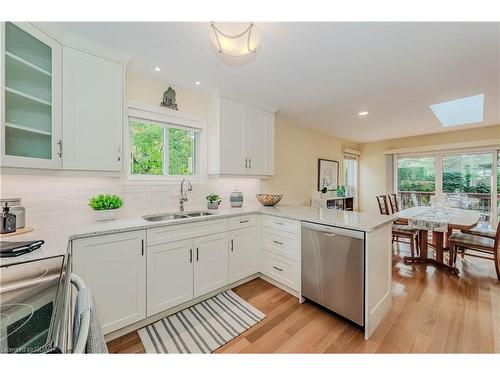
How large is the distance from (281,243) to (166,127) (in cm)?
198

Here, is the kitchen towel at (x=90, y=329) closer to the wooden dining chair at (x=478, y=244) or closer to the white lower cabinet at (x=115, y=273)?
the white lower cabinet at (x=115, y=273)

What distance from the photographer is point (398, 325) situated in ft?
5.81

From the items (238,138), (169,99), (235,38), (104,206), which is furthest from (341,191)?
(104,206)

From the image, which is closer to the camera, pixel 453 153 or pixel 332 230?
pixel 332 230

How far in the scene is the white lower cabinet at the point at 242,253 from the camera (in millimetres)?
2312

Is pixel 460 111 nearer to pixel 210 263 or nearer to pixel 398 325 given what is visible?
pixel 398 325

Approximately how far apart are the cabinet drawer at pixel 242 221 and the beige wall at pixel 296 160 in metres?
0.93

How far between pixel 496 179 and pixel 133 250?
610cm

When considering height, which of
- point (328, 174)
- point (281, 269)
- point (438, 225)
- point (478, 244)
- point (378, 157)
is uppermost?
point (378, 157)

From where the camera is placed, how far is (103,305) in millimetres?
1538

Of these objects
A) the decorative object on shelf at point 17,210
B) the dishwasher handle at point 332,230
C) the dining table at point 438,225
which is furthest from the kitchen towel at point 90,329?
the dining table at point 438,225

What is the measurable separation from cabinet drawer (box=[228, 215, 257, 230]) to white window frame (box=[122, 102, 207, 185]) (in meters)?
0.75

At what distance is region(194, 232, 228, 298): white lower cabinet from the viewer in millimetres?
2037

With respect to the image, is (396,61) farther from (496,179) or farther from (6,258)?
(496,179)
